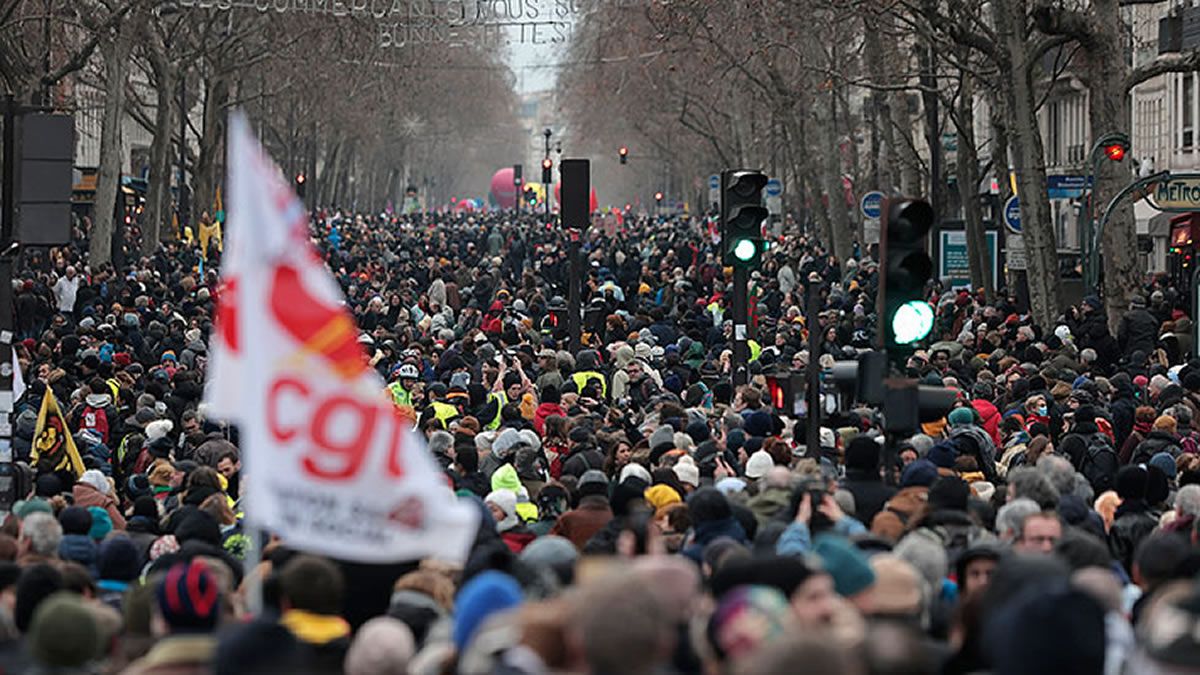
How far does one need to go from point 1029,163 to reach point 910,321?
62.4 feet

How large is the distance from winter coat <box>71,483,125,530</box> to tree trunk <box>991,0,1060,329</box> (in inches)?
743

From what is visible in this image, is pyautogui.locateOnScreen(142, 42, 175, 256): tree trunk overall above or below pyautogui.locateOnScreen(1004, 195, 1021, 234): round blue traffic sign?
above

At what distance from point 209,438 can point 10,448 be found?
1.42m

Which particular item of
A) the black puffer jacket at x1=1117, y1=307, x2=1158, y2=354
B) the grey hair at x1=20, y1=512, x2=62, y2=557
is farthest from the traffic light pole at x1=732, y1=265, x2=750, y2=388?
the grey hair at x1=20, y1=512, x2=62, y2=557

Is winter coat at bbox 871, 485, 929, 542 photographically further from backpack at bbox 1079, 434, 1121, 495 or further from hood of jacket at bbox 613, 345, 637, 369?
hood of jacket at bbox 613, 345, 637, 369

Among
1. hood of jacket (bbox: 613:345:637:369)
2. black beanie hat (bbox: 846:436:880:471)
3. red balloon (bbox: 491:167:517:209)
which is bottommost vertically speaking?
black beanie hat (bbox: 846:436:880:471)

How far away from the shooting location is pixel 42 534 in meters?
11.1

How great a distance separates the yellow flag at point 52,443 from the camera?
668 inches

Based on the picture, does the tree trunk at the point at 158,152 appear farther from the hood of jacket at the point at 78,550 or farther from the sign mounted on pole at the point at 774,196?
the hood of jacket at the point at 78,550

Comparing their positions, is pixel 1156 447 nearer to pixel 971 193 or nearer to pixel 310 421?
pixel 310 421

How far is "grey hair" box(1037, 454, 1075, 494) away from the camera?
12.4 meters

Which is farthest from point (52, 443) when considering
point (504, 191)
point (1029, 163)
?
point (504, 191)

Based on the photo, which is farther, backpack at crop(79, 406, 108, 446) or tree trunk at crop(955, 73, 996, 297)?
tree trunk at crop(955, 73, 996, 297)

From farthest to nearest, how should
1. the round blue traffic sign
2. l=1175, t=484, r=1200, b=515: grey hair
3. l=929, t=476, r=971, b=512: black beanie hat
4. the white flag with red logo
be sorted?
the round blue traffic sign → l=1175, t=484, r=1200, b=515: grey hair → l=929, t=476, r=971, b=512: black beanie hat → the white flag with red logo
